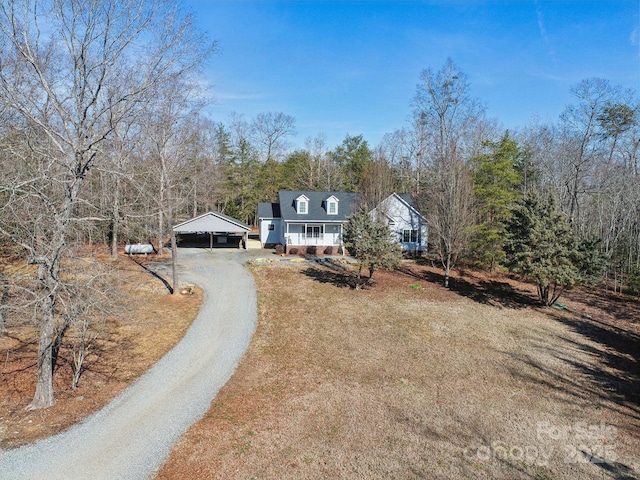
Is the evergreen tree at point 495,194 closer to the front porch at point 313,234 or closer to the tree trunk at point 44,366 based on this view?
the front porch at point 313,234

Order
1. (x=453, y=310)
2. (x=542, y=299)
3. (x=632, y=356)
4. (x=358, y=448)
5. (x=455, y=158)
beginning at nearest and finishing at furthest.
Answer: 1. (x=358, y=448)
2. (x=632, y=356)
3. (x=453, y=310)
4. (x=542, y=299)
5. (x=455, y=158)

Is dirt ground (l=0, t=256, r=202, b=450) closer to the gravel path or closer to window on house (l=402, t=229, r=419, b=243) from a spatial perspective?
the gravel path

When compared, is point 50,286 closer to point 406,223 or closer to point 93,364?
point 93,364

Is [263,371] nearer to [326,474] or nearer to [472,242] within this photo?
[326,474]

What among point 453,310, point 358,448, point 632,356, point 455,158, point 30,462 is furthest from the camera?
point 455,158

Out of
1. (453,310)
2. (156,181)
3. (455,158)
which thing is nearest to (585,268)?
(453,310)

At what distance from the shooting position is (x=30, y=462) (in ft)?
21.5

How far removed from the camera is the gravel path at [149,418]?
6.53m

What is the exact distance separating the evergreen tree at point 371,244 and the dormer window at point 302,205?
36.4ft

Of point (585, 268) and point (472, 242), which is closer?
point (585, 268)

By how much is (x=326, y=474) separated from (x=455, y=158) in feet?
64.9

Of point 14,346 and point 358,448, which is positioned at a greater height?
point 14,346

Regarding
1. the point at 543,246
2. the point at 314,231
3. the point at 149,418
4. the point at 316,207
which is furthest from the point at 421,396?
the point at 316,207

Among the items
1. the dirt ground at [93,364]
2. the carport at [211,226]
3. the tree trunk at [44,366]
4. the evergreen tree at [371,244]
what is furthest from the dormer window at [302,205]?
the tree trunk at [44,366]
